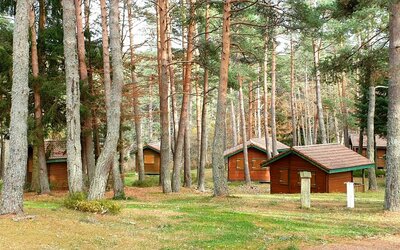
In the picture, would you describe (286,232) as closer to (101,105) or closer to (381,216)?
(381,216)

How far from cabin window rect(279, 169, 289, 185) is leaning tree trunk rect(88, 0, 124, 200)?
16618 mm

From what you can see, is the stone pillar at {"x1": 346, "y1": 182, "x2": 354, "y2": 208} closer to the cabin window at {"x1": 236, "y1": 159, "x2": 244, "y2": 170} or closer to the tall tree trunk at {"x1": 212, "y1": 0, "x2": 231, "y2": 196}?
the tall tree trunk at {"x1": 212, "y1": 0, "x2": 231, "y2": 196}

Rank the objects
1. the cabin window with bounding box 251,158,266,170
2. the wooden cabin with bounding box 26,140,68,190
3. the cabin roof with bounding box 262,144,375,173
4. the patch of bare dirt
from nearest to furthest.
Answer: the patch of bare dirt < the cabin roof with bounding box 262,144,375,173 < the wooden cabin with bounding box 26,140,68,190 < the cabin window with bounding box 251,158,266,170

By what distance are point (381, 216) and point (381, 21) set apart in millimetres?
16194

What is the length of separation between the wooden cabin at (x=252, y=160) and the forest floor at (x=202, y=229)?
86.6ft

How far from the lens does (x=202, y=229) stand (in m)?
10.4

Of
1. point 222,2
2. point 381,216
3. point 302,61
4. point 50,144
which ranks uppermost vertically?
point 302,61

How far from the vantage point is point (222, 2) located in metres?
18.1

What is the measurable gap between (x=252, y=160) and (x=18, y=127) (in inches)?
1299

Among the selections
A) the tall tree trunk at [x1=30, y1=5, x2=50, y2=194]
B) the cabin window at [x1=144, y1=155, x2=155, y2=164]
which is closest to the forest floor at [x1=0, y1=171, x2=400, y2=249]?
the tall tree trunk at [x1=30, y1=5, x2=50, y2=194]

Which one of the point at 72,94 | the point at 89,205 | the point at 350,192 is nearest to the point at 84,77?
the point at 72,94

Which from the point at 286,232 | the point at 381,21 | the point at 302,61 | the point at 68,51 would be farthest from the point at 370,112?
the point at 302,61

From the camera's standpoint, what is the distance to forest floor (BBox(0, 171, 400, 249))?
325 inches

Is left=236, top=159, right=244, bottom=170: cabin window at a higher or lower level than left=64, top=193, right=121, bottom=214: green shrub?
lower
